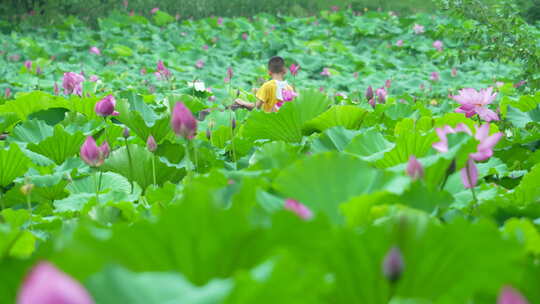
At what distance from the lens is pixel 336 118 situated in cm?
181

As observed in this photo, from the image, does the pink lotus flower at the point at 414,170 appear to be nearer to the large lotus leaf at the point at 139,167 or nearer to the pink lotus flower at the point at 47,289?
the pink lotus flower at the point at 47,289

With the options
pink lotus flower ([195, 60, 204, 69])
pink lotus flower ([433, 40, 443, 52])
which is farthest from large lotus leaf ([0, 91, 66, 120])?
pink lotus flower ([433, 40, 443, 52])

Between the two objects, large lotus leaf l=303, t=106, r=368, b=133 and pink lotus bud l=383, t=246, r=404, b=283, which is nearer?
pink lotus bud l=383, t=246, r=404, b=283

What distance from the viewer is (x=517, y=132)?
2.10 meters

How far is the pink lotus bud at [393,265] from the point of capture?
52cm

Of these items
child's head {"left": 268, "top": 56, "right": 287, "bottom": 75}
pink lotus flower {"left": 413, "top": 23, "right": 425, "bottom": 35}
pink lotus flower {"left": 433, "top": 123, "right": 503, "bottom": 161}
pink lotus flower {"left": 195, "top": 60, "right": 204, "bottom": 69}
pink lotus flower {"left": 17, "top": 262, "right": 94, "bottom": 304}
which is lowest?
pink lotus flower {"left": 413, "top": 23, "right": 425, "bottom": 35}

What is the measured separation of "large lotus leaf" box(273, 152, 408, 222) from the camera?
0.83 m

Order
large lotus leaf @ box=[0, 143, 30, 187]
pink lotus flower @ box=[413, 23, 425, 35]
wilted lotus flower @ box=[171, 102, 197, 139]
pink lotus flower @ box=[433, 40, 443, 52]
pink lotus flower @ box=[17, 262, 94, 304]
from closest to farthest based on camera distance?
pink lotus flower @ box=[17, 262, 94, 304] → wilted lotus flower @ box=[171, 102, 197, 139] → large lotus leaf @ box=[0, 143, 30, 187] → pink lotus flower @ box=[433, 40, 443, 52] → pink lotus flower @ box=[413, 23, 425, 35]

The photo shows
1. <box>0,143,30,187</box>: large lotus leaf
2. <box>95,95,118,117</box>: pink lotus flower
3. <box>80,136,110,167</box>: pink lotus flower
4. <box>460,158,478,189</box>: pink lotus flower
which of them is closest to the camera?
<box>460,158,478,189</box>: pink lotus flower

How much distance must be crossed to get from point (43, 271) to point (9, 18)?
11.2 m

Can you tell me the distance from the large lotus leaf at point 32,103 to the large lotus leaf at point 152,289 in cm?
197

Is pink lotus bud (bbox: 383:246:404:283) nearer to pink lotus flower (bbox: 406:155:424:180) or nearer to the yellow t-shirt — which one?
pink lotus flower (bbox: 406:155:424:180)

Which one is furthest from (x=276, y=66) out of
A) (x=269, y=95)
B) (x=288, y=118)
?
(x=288, y=118)

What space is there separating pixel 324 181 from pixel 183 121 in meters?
0.33
